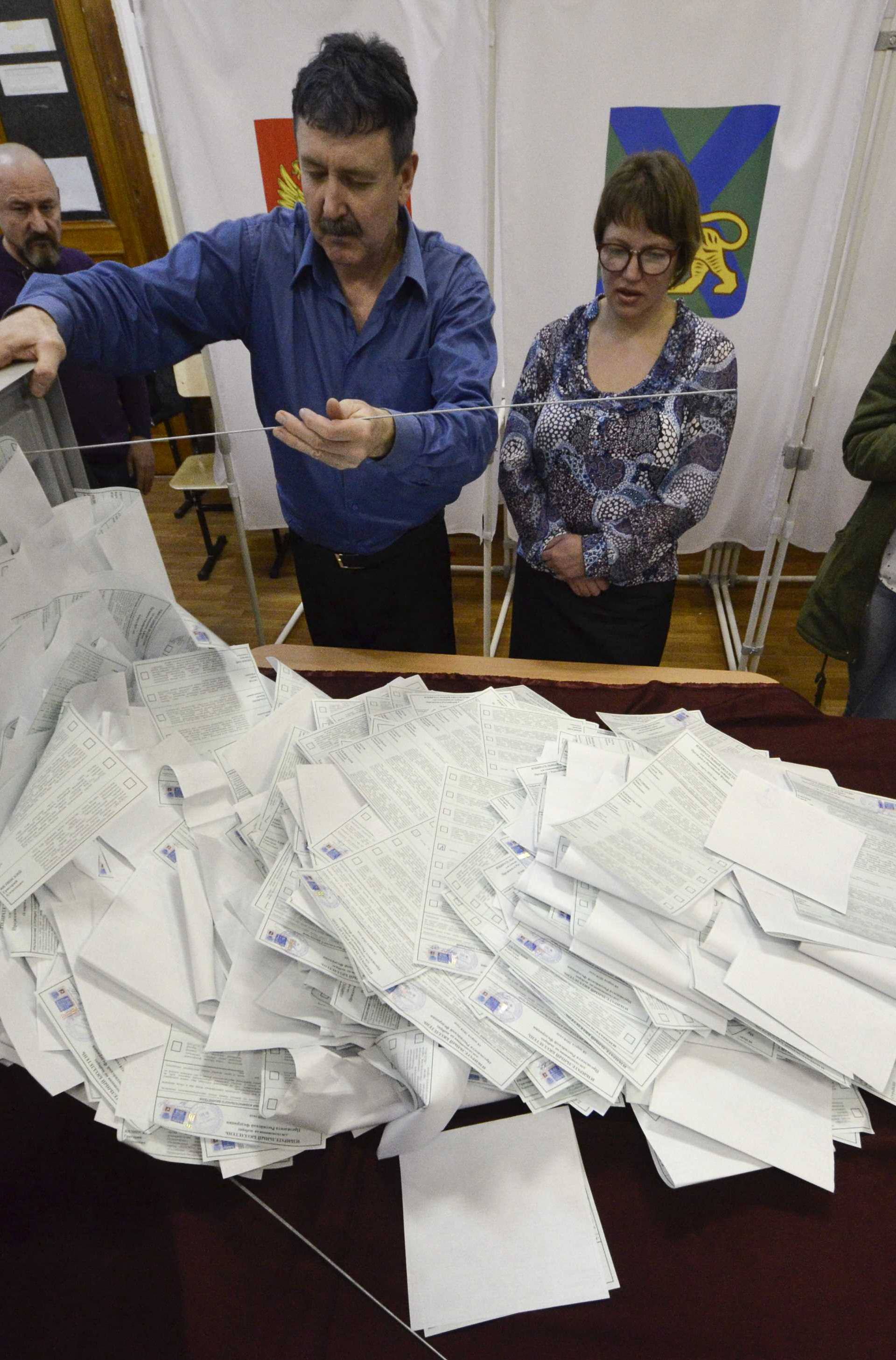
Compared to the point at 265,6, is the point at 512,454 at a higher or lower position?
lower

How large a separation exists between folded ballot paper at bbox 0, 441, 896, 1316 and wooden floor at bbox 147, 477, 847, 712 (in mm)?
627

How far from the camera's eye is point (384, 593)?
1600 millimetres

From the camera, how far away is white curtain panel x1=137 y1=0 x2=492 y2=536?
183 centimetres

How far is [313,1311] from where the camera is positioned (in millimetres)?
688

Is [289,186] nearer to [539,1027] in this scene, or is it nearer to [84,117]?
[84,117]

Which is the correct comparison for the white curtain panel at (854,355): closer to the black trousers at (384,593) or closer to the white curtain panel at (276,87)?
the white curtain panel at (276,87)

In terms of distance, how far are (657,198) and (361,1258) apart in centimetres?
151

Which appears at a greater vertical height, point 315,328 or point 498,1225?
point 315,328

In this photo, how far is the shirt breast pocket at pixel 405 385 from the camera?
1313 millimetres

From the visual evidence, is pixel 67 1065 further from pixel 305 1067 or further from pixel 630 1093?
pixel 630 1093

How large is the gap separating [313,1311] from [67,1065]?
33 centimetres

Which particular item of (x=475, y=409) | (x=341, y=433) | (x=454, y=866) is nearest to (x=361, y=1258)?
(x=454, y=866)

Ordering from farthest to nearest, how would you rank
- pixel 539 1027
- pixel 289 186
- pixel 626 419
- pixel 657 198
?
1. pixel 289 186
2. pixel 626 419
3. pixel 657 198
4. pixel 539 1027

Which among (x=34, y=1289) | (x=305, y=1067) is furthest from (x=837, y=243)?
(x=34, y=1289)
